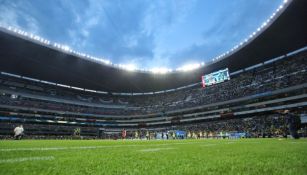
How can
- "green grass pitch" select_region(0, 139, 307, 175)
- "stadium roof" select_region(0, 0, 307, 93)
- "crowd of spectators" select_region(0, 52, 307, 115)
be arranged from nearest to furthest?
"green grass pitch" select_region(0, 139, 307, 175) < "stadium roof" select_region(0, 0, 307, 93) < "crowd of spectators" select_region(0, 52, 307, 115)

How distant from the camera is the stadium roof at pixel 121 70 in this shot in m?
45.0

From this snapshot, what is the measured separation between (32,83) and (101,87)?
959 inches

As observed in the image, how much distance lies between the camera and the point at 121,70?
228 ft

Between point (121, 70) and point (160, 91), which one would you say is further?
point (160, 91)

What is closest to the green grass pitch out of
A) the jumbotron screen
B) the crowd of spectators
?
the crowd of spectators

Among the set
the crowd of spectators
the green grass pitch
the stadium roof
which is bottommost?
the green grass pitch

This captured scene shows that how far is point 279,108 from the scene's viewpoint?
51.7m

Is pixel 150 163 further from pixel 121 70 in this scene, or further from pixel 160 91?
pixel 160 91

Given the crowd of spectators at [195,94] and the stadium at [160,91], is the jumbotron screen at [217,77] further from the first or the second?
the crowd of spectators at [195,94]

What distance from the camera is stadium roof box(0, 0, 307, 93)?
148 feet

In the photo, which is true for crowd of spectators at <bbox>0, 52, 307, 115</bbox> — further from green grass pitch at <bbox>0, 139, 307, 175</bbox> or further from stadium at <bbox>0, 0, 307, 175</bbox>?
green grass pitch at <bbox>0, 139, 307, 175</bbox>

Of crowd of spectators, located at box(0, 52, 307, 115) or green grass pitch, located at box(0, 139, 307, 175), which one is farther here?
crowd of spectators, located at box(0, 52, 307, 115)

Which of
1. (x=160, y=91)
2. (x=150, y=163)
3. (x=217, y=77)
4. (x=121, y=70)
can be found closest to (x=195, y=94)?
(x=217, y=77)

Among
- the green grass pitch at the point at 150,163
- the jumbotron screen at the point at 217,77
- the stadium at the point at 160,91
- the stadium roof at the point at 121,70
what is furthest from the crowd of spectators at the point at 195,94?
the green grass pitch at the point at 150,163
